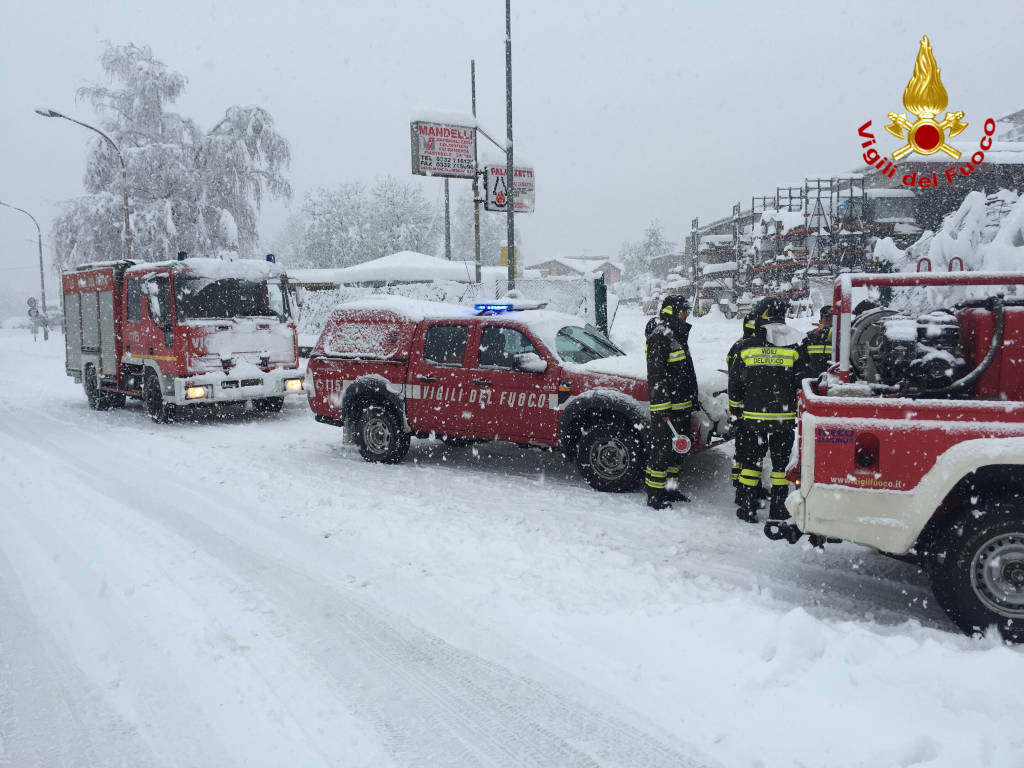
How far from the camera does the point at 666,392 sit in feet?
20.9

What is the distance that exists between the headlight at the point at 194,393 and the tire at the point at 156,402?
81cm

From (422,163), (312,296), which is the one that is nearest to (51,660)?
(422,163)

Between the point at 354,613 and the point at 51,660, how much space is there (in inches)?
61.1

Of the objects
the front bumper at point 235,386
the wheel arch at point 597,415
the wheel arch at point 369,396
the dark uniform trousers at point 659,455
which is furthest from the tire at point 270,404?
the dark uniform trousers at point 659,455

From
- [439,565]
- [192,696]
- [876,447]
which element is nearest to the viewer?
[192,696]

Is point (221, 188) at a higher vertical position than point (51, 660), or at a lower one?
higher

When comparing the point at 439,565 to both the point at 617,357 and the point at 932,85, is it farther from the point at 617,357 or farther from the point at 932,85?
the point at 932,85

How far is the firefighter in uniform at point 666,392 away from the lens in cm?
636

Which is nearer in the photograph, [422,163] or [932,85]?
[932,85]

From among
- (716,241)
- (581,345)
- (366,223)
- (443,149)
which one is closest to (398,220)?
(366,223)

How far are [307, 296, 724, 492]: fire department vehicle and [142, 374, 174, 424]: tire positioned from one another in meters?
4.27

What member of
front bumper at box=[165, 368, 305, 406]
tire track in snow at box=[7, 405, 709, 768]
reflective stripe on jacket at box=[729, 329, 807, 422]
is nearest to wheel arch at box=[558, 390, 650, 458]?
reflective stripe on jacket at box=[729, 329, 807, 422]

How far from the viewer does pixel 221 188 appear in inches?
1230

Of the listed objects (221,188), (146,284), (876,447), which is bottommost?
(876,447)
